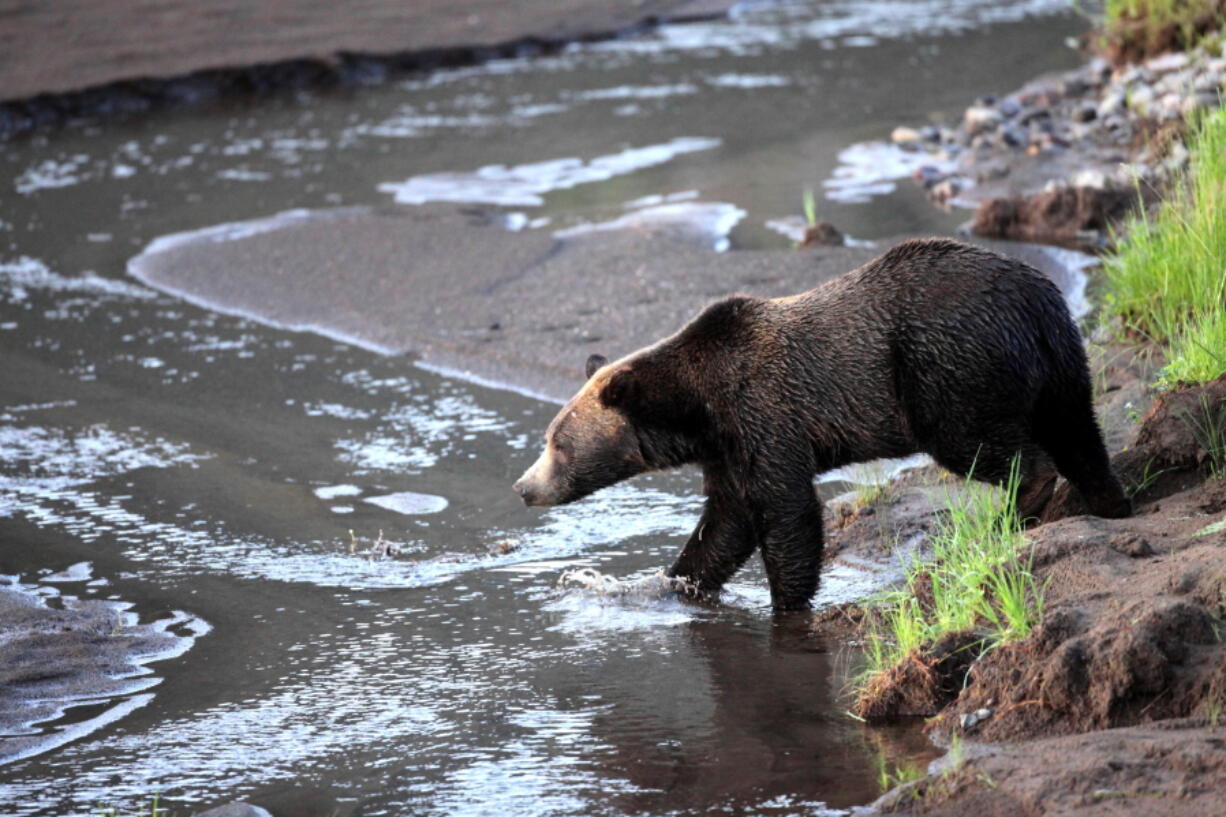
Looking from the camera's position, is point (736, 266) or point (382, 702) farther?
point (736, 266)

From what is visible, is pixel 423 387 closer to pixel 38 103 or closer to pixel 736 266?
pixel 736 266

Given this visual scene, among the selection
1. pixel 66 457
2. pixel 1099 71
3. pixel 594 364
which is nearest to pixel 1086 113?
pixel 1099 71

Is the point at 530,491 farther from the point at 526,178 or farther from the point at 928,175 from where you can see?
the point at 526,178

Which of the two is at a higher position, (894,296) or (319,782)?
(894,296)

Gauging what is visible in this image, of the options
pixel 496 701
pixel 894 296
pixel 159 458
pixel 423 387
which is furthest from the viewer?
pixel 423 387

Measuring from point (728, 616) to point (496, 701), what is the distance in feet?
3.94

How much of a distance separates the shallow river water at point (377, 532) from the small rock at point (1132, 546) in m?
1.02

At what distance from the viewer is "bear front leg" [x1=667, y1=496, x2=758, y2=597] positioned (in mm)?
6254

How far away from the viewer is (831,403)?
6141 millimetres

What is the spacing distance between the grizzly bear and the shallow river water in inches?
16.0

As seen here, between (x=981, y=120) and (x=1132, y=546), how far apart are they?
9.30 metres

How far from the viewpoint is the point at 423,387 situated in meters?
9.18

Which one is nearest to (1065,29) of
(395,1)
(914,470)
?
(395,1)

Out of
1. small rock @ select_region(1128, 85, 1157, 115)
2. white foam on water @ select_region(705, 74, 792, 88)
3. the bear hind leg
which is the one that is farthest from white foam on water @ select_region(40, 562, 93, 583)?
white foam on water @ select_region(705, 74, 792, 88)
